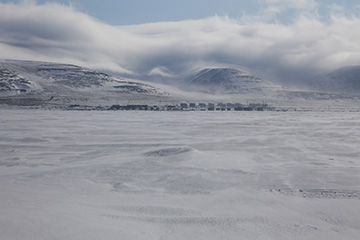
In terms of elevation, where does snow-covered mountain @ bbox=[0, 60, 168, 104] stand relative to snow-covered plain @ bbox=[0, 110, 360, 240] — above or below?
above

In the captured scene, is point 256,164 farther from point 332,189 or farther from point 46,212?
point 46,212

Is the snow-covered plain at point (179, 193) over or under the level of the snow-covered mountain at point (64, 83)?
under

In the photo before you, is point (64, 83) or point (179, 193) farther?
point (64, 83)

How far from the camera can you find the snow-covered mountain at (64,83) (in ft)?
412

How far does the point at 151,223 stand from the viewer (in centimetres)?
518

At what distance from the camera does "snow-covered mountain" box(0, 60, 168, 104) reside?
412 feet

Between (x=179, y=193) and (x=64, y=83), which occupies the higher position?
(x=64, y=83)

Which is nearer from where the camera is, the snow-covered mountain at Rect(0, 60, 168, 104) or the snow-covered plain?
the snow-covered plain

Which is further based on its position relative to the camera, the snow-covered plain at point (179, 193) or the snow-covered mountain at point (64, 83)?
the snow-covered mountain at point (64, 83)

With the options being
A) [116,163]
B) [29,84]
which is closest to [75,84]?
[29,84]

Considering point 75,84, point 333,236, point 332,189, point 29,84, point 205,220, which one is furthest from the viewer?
point 75,84

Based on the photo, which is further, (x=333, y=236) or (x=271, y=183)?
(x=271, y=183)

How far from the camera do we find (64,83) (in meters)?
154

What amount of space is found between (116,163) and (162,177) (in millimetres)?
2166
